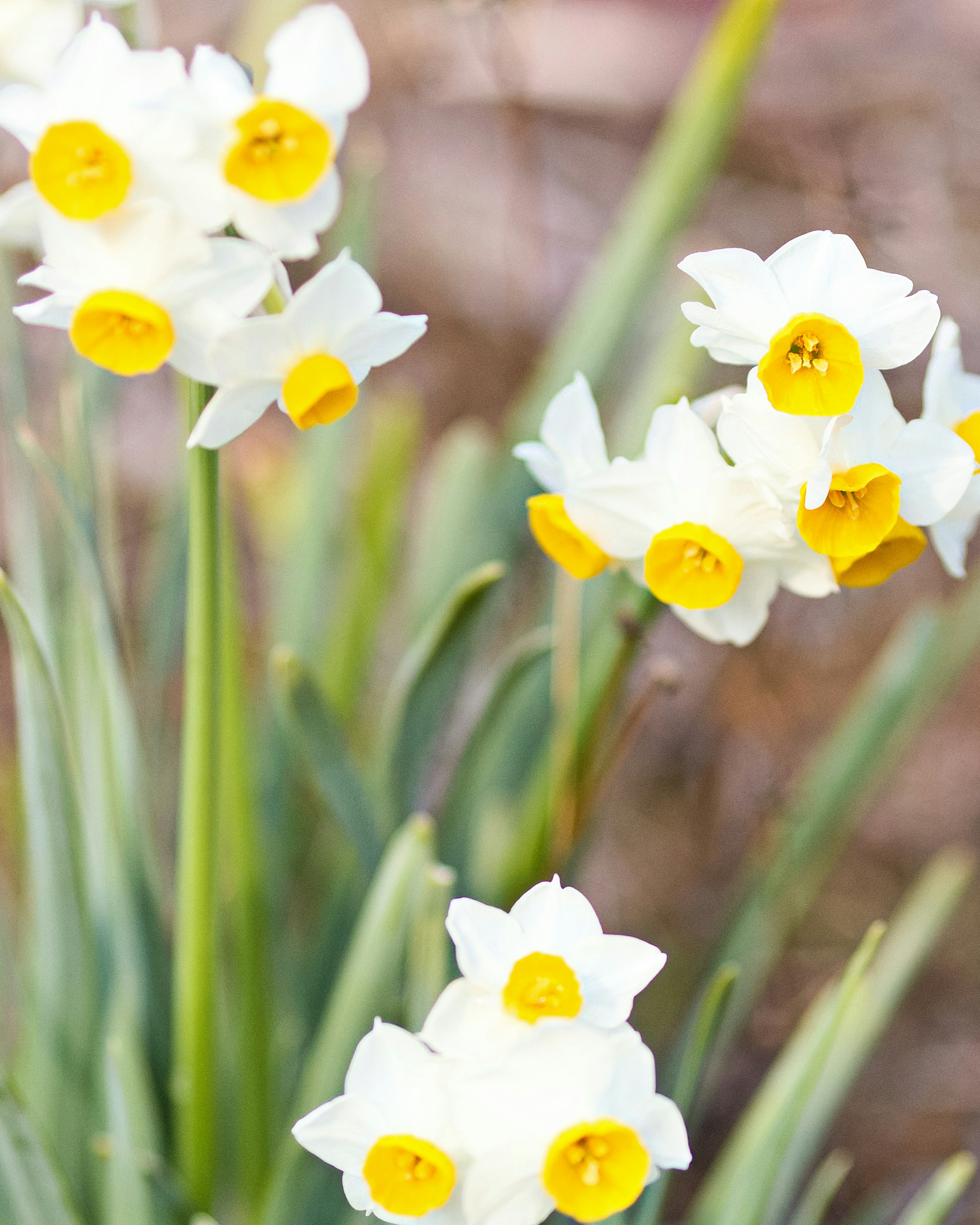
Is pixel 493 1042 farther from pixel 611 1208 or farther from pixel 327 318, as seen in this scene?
pixel 327 318

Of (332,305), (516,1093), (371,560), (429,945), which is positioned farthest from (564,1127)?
(371,560)

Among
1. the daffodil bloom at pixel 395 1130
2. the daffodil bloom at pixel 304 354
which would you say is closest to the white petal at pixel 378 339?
the daffodil bloom at pixel 304 354

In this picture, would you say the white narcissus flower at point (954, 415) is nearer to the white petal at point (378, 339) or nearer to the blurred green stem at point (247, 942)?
the white petal at point (378, 339)

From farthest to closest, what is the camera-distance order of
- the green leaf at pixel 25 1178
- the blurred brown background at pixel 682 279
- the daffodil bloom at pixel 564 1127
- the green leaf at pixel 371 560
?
the blurred brown background at pixel 682 279, the green leaf at pixel 371 560, the green leaf at pixel 25 1178, the daffodil bloom at pixel 564 1127

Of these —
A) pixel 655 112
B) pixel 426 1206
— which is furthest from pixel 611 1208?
pixel 655 112

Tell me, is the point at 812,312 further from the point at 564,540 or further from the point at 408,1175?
the point at 408,1175
